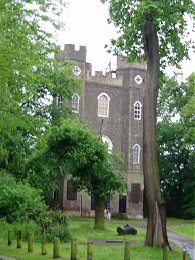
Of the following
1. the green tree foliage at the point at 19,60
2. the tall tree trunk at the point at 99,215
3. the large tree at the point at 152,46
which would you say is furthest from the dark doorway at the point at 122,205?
the green tree foliage at the point at 19,60

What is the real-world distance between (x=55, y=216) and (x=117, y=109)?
95.3 feet

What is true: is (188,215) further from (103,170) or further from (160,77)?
(160,77)

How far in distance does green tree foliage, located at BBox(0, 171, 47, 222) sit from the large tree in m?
4.64

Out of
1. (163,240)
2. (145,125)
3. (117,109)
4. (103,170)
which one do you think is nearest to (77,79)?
(103,170)

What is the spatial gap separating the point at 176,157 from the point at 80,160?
31.6m

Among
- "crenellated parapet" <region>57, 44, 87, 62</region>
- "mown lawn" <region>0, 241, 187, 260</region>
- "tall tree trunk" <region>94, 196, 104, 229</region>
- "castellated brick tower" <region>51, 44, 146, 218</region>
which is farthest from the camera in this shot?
"castellated brick tower" <region>51, 44, 146, 218</region>

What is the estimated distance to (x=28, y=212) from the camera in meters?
21.7

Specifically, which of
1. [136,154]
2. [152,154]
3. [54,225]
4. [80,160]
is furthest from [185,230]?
[152,154]

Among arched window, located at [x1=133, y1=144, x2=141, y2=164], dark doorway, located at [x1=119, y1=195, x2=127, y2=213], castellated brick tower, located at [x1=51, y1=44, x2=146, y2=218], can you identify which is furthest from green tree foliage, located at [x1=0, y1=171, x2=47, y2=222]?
arched window, located at [x1=133, y1=144, x2=141, y2=164]

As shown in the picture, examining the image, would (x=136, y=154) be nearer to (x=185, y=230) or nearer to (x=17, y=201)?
(x=185, y=230)

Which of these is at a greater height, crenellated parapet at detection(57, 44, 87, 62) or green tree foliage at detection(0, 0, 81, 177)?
crenellated parapet at detection(57, 44, 87, 62)

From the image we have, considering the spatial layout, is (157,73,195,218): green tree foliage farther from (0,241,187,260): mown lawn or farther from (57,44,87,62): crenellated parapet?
(0,241,187,260): mown lawn

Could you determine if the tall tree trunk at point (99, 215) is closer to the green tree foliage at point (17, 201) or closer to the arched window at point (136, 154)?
the green tree foliage at point (17, 201)

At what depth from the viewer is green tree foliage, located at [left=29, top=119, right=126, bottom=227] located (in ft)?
101
